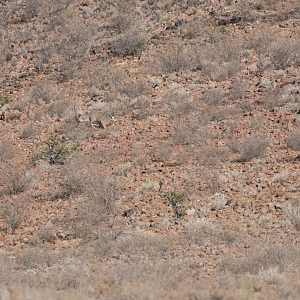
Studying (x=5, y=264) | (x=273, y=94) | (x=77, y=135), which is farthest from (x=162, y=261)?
(x=273, y=94)

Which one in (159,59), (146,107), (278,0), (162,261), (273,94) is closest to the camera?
(162,261)

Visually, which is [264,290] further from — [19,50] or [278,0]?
[19,50]

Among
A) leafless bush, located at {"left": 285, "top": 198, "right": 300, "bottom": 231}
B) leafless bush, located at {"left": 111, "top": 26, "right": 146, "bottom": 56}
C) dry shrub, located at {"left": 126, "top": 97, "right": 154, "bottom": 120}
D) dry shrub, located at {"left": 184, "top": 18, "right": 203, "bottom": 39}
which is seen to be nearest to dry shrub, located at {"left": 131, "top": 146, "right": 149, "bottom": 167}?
dry shrub, located at {"left": 126, "top": 97, "right": 154, "bottom": 120}

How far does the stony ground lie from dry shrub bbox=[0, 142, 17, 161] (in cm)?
3

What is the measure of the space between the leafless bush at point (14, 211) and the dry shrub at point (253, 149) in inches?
209

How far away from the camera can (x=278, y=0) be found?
1827 cm

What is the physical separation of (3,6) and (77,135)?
18.4 m

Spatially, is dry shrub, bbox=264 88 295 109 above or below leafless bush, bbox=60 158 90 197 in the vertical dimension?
above

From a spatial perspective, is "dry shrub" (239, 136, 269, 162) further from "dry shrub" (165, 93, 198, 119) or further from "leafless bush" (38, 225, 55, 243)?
"leafless bush" (38, 225, 55, 243)

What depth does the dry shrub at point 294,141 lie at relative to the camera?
29.3 ft

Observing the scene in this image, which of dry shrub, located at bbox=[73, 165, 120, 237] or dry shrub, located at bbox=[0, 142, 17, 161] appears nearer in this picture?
dry shrub, located at bbox=[73, 165, 120, 237]

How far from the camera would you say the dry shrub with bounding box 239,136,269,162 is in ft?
29.2

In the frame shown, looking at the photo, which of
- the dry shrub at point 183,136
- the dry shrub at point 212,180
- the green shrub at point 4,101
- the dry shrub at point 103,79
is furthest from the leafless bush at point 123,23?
the dry shrub at point 212,180

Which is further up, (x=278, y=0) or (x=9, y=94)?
(x=278, y=0)
